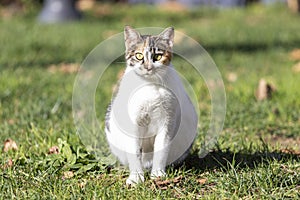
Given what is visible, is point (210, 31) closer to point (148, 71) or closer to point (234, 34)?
point (234, 34)

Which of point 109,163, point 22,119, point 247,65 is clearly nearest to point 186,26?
point 247,65

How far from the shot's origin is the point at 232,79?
646 cm

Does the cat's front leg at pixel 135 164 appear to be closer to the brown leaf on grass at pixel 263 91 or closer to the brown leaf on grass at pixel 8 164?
the brown leaf on grass at pixel 8 164

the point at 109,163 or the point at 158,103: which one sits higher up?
the point at 158,103

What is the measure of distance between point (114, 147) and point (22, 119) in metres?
1.53

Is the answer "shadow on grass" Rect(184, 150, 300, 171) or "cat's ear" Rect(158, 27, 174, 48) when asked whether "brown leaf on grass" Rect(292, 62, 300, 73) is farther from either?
"cat's ear" Rect(158, 27, 174, 48)

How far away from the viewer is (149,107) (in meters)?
3.26

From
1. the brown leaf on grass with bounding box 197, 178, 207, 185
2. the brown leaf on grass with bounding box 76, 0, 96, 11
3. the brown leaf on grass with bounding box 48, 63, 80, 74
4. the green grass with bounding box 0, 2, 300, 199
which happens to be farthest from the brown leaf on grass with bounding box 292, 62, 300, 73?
A: the brown leaf on grass with bounding box 76, 0, 96, 11

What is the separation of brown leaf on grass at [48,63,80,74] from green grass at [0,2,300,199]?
93mm

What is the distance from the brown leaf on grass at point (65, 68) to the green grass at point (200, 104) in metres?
0.09

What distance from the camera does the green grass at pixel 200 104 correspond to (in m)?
3.22

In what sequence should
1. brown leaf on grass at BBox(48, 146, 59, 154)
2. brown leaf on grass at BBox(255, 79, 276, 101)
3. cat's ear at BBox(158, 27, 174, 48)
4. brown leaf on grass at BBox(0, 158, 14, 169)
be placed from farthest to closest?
brown leaf on grass at BBox(255, 79, 276, 101)
brown leaf on grass at BBox(48, 146, 59, 154)
brown leaf on grass at BBox(0, 158, 14, 169)
cat's ear at BBox(158, 27, 174, 48)

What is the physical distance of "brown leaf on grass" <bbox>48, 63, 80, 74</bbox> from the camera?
6.77 meters

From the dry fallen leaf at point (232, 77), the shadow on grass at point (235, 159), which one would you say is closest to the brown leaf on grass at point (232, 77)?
the dry fallen leaf at point (232, 77)
